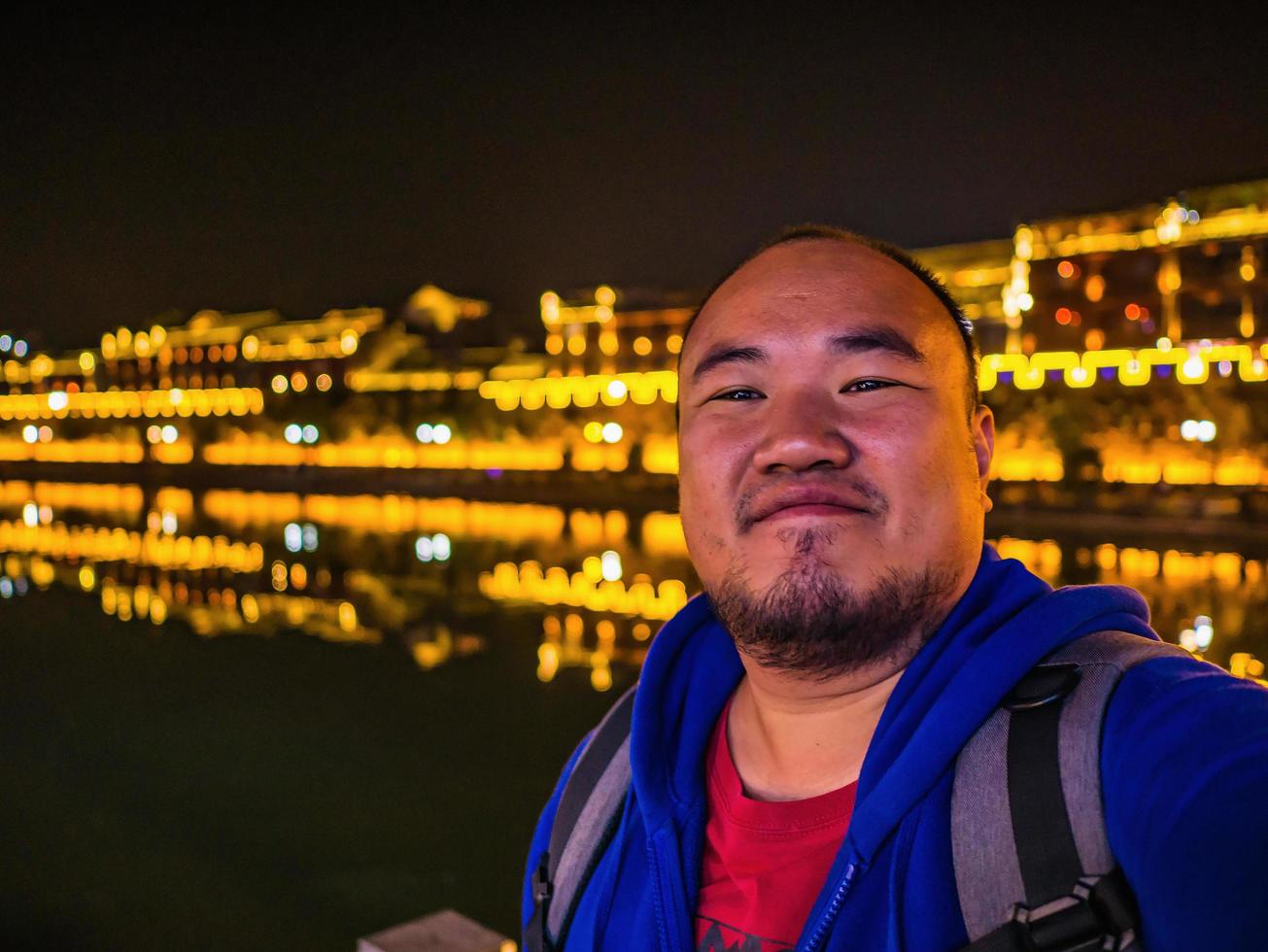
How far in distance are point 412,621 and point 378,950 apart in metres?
10.5

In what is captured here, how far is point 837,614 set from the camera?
1.58 metres

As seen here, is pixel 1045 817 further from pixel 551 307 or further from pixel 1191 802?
pixel 551 307

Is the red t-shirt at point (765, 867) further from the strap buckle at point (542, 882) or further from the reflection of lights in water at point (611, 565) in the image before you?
the reflection of lights in water at point (611, 565)

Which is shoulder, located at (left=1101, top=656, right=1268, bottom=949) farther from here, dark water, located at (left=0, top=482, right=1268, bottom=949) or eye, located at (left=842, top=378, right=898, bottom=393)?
dark water, located at (left=0, top=482, right=1268, bottom=949)

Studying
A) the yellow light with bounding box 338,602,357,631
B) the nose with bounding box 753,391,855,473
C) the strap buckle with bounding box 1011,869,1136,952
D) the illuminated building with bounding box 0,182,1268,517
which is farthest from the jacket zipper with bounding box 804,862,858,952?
the illuminated building with bounding box 0,182,1268,517

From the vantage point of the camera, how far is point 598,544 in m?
21.2

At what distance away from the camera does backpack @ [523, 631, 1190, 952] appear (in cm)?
117

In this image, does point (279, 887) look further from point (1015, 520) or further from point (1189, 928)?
point (1015, 520)

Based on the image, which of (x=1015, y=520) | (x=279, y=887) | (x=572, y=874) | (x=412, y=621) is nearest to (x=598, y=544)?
(x=412, y=621)

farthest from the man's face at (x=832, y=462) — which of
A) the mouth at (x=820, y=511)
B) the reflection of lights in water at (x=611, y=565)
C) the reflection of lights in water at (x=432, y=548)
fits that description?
the reflection of lights in water at (x=432, y=548)

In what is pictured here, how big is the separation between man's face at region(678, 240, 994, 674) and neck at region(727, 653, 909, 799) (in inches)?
2.0

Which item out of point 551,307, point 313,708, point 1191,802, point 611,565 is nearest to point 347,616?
point 313,708

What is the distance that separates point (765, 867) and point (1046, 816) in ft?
1.58

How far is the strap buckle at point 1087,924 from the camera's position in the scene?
1158mm
